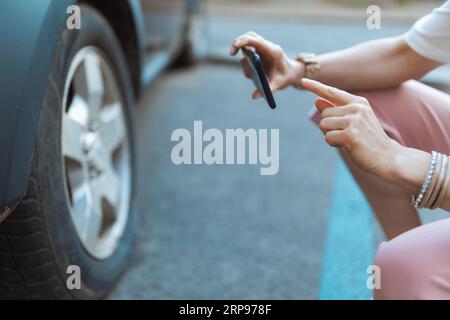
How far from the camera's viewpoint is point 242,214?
2117 mm

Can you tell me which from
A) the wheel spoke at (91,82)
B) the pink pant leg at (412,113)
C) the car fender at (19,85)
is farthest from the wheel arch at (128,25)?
the pink pant leg at (412,113)

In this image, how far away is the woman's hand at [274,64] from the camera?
1261mm

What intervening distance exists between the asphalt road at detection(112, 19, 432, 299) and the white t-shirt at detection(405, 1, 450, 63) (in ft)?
2.29

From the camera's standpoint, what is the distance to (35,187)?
4.17 feet

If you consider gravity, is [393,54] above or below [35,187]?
above

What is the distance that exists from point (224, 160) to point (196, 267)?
0.44m

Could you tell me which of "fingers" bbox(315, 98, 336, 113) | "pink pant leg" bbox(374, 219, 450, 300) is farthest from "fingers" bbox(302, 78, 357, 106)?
"pink pant leg" bbox(374, 219, 450, 300)

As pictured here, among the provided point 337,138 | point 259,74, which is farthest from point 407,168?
point 259,74

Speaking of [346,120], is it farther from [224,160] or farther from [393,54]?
[224,160]

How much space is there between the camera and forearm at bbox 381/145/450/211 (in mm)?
944

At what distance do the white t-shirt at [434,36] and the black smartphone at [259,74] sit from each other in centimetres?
33

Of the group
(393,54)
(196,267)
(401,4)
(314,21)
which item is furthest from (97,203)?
(401,4)

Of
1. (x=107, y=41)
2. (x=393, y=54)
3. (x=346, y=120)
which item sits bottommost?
(x=346, y=120)
